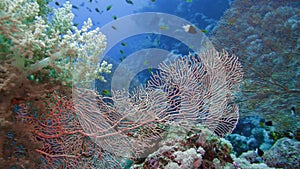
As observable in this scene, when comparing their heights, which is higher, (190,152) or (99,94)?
(99,94)

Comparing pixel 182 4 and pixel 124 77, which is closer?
pixel 124 77

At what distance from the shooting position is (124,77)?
36.5 feet

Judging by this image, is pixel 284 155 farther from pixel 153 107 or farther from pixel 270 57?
pixel 153 107

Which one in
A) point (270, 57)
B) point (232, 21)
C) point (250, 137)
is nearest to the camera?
point (270, 57)

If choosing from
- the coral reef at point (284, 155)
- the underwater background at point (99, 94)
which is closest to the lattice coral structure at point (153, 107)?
the underwater background at point (99, 94)

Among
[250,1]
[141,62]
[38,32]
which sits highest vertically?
[141,62]

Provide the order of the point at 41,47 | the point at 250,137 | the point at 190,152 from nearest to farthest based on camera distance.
A: the point at 41,47, the point at 190,152, the point at 250,137

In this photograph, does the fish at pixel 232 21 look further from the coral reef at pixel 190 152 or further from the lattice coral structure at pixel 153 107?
the coral reef at pixel 190 152

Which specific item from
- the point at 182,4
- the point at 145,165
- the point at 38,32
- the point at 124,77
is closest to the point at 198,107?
the point at 145,165

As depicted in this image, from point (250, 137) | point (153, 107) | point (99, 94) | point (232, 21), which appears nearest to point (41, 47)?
point (99, 94)

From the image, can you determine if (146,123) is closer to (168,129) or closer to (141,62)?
(168,129)

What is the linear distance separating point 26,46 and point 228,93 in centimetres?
324

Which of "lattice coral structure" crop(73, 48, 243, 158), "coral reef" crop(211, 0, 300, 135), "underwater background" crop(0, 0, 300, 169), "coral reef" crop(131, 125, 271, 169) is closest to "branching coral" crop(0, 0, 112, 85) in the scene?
"underwater background" crop(0, 0, 300, 169)

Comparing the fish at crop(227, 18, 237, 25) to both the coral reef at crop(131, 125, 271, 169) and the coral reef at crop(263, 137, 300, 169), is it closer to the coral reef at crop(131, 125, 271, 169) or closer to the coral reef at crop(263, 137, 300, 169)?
the coral reef at crop(263, 137, 300, 169)
